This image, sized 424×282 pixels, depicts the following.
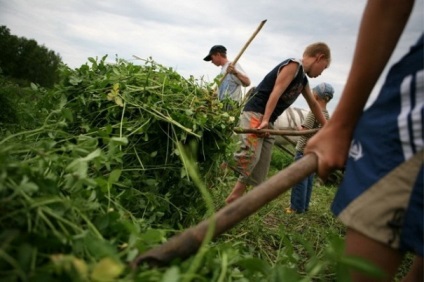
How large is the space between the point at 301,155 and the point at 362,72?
3.14 meters

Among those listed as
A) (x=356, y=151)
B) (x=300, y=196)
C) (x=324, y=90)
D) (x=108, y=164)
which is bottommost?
(x=300, y=196)

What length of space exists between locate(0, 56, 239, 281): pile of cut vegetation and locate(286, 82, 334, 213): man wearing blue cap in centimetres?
187

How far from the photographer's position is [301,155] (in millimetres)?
4023

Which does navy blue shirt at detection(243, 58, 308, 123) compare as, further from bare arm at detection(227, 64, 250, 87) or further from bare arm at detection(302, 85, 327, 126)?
bare arm at detection(227, 64, 250, 87)

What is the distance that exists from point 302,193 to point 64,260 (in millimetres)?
3538

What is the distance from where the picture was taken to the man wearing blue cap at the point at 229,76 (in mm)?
3889

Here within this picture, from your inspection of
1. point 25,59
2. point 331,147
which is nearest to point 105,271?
point 331,147

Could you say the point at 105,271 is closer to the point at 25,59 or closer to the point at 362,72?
the point at 362,72

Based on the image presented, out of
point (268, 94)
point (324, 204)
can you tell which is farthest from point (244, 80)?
point (324, 204)

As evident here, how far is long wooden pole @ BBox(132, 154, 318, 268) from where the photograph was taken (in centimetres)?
77

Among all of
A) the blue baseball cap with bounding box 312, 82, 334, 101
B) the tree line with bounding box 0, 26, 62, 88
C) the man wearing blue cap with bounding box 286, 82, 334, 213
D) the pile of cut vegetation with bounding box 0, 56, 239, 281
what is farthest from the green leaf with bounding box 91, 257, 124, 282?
the tree line with bounding box 0, 26, 62, 88

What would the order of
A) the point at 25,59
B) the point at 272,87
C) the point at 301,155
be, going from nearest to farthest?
the point at 272,87 < the point at 301,155 < the point at 25,59

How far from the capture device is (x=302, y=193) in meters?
3.82

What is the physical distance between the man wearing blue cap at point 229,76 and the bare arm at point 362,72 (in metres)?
2.38
